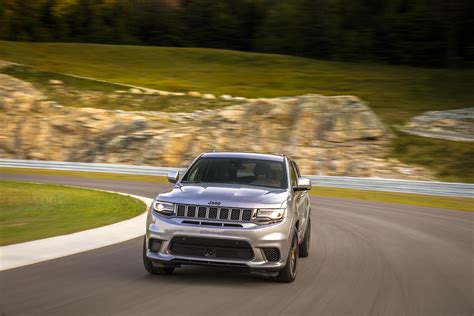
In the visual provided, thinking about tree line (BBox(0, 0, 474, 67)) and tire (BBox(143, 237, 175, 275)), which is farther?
tree line (BBox(0, 0, 474, 67))

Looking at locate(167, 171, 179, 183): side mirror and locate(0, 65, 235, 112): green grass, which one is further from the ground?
locate(167, 171, 179, 183): side mirror

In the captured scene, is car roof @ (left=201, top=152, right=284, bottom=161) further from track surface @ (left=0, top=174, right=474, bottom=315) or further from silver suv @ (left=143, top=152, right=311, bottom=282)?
track surface @ (left=0, top=174, right=474, bottom=315)

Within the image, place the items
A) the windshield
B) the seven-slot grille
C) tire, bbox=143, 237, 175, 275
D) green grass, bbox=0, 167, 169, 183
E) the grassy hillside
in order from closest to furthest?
the seven-slot grille
tire, bbox=143, 237, 175, 275
the windshield
green grass, bbox=0, 167, 169, 183
the grassy hillside

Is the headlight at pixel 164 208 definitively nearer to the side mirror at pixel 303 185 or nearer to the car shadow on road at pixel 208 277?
the car shadow on road at pixel 208 277

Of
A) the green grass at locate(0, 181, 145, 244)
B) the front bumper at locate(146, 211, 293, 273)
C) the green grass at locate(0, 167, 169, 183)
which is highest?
the front bumper at locate(146, 211, 293, 273)

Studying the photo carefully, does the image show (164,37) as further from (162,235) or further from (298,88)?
(162,235)

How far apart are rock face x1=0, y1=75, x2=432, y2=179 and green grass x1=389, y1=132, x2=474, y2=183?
2.42 ft

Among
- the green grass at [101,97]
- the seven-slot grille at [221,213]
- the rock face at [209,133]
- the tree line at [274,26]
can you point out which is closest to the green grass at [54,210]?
the seven-slot grille at [221,213]

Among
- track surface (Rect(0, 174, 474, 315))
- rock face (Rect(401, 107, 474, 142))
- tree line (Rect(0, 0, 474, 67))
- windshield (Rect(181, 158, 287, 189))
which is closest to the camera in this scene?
track surface (Rect(0, 174, 474, 315))

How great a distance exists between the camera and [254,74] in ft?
181

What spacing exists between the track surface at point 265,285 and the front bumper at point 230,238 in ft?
0.87

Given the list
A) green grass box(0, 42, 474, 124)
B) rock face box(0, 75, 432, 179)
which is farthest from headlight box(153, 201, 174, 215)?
green grass box(0, 42, 474, 124)

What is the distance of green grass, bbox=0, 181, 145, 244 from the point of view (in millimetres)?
12219

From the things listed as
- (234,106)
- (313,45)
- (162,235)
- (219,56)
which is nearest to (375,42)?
(313,45)
